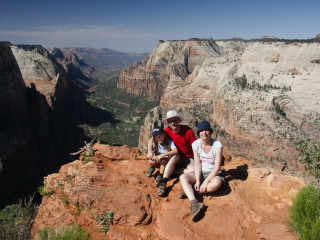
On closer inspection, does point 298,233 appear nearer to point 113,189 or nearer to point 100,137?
point 113,189

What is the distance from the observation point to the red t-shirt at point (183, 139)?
7.36 metres

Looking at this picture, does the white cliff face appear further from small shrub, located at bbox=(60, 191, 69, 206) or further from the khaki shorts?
the khaki shorts

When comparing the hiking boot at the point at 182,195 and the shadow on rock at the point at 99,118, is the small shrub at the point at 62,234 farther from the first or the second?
the shadow on rock at the point at 99,118

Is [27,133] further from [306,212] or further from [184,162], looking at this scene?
[306,212]

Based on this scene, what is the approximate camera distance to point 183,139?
738 centimetres

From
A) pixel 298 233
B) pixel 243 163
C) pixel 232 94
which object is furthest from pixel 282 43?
pixel 298 233

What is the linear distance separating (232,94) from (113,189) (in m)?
46.5

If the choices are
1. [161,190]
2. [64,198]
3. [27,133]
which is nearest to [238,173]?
[161,190]

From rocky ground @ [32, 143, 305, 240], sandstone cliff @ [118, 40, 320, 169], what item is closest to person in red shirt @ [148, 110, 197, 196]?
rocky ground @ [32, 143, 305, 240]

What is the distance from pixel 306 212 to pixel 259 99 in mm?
44231

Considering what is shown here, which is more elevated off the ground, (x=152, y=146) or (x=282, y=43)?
(x=282, y=43)

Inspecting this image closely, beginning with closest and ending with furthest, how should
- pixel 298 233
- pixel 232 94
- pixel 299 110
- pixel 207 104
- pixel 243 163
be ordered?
pixel 298 233
pixel 243 163
pixel 299 110
pixel 232 94
pixel 207 104

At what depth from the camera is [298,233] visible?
4.60 metres

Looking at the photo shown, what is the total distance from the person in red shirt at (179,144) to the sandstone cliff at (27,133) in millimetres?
29026
